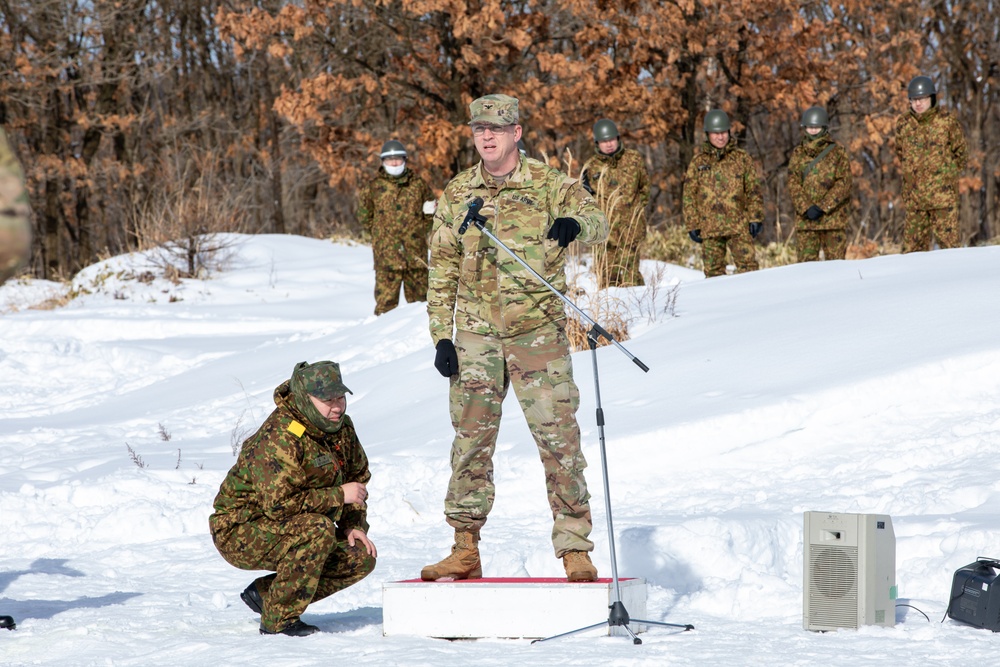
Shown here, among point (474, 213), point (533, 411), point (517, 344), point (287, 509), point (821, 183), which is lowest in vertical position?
point (287, 509)

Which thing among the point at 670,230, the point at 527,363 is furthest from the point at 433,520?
the point at 670,230

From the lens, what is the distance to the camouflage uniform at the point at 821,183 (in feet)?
41.5

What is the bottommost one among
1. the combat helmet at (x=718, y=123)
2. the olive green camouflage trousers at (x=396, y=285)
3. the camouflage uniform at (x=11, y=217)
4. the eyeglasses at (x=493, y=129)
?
the camouflage uniform at (x=11, y=217)

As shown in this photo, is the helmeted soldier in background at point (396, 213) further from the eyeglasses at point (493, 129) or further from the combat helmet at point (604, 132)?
the eyeglasses at point (493, 129)

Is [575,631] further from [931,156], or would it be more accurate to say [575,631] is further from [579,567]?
[931,156]

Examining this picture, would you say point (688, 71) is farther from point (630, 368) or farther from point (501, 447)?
point (501, 447)

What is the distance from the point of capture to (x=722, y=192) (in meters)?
12.6

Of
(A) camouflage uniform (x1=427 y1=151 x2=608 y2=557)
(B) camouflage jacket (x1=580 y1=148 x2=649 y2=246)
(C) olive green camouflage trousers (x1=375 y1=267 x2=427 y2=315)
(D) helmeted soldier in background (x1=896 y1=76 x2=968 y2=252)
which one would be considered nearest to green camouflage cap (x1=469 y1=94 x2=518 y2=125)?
(A) camouflage uniform (x1=427 y1=151 x2=608 y2=557)

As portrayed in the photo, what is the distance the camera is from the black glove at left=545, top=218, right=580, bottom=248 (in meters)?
4.73

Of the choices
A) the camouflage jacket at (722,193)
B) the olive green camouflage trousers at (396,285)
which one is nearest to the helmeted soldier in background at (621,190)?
the camouflage jacket at (722,193)

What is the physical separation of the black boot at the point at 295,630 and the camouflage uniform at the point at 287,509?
25 mm

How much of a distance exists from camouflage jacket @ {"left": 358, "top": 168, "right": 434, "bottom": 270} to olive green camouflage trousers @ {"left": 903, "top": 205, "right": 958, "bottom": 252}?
489 centimetres

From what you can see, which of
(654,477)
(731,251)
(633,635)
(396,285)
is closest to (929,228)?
(731,251)

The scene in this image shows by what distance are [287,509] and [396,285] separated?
922cm
